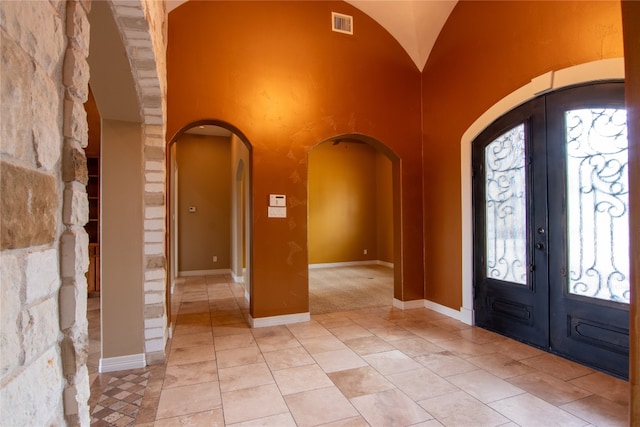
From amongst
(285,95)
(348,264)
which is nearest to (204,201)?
(348,264)

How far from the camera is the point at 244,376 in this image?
2.69 metres

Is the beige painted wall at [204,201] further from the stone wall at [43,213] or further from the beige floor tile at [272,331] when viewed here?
the stone wall at [43,213]

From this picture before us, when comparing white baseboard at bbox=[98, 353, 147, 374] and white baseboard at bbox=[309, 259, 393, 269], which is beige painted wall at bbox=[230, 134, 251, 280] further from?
white baseboard at bbox=[98, 353, 147, 374]

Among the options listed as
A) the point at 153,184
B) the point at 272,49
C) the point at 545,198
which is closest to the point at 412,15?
the point at 272,49

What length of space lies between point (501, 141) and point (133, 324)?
3.99 meters

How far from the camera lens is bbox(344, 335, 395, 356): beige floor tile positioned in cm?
320

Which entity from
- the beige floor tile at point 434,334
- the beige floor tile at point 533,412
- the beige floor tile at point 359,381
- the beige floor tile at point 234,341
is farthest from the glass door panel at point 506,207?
the beige floor tile at point 234,341

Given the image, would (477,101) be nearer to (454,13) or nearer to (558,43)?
(558,43)

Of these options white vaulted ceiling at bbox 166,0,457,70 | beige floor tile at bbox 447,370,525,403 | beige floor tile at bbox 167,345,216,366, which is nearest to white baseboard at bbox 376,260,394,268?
white vaulted ceiling at bbox 166,0,457,70

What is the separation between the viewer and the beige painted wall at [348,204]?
28.6 feet

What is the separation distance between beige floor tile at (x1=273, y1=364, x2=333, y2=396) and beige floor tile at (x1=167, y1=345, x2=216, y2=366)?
76 centimetres

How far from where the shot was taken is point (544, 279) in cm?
312

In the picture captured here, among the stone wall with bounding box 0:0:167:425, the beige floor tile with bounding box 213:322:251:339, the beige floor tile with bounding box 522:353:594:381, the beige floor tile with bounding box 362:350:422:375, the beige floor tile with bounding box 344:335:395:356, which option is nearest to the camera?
the stone wall with bounding box 0:0:167:425

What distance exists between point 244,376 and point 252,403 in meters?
0.42
